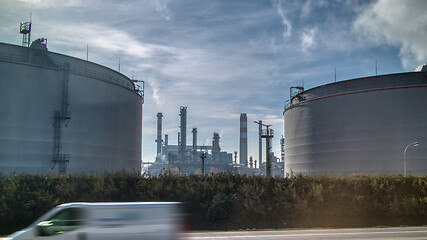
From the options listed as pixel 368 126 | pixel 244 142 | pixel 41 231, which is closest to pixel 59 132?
pixel 41 231

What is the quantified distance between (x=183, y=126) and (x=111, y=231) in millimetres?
110742

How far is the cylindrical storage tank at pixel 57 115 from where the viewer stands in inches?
1240

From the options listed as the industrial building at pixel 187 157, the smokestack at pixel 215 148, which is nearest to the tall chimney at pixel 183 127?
the industrial building at pixel 187 157

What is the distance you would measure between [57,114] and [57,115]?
10 cm

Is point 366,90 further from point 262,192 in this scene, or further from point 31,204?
point 31,204

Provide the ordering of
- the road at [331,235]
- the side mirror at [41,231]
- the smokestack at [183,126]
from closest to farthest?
the side mirror at [41,231] < the road at [331,235] < the smokestack at [183,126]

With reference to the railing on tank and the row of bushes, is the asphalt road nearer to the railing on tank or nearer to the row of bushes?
the row of bushes

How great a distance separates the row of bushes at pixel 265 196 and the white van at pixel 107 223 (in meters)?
9.45

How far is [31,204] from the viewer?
17750 mm

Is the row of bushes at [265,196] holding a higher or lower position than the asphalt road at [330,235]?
higher

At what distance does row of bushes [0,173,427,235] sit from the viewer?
64.1 ft

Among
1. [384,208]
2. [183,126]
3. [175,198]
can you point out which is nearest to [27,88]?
[175,198]

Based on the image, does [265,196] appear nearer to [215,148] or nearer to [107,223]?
[107,223]

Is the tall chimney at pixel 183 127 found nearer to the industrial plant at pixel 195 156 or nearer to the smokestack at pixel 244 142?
the industrial plant at pixel 195 156
